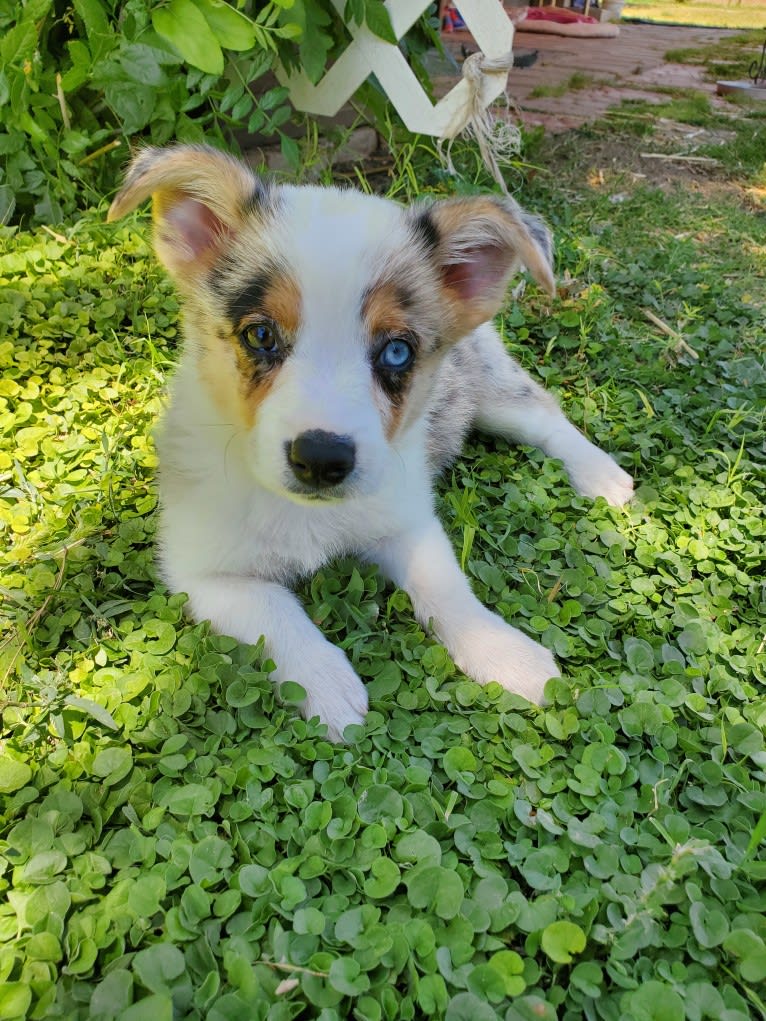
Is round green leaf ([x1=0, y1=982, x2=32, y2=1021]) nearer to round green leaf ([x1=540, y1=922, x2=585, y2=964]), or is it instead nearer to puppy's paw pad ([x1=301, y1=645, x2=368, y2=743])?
puppy's paw pad ([x1=301, y1=645, x2=368, y2=743])

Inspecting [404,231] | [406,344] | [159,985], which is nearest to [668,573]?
[406,344]

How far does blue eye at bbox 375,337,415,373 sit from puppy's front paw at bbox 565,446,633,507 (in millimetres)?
1125

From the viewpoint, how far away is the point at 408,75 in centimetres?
469

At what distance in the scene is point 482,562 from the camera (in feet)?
8.89

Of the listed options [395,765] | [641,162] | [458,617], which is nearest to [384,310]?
[458,617]

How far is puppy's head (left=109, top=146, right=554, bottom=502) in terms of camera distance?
80.1 inches

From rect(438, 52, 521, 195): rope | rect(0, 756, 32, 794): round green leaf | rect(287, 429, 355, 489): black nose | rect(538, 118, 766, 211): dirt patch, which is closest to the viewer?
Answer: rect(0, 756, 32, 794): round green leaf

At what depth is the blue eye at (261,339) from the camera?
2.13 meters

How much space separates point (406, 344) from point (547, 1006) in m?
1.64

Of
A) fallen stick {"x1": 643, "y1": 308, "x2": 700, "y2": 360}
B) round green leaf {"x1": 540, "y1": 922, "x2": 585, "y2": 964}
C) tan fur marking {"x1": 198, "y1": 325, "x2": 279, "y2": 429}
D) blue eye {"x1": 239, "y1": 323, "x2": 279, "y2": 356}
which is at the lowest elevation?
fallen stick {"x1": 643, "y1": 308, "x2": 700, "y2": 360}

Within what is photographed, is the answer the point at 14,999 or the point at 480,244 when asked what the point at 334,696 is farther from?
the point at 480,244

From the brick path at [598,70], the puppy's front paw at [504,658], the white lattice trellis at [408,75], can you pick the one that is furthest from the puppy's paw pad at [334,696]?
the brick path at [598,70]

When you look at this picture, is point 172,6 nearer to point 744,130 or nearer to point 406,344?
point 406,344

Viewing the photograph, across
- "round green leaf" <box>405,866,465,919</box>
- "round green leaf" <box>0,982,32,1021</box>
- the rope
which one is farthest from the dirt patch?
"round green leaf" <box>0,982,32,1021</box>
